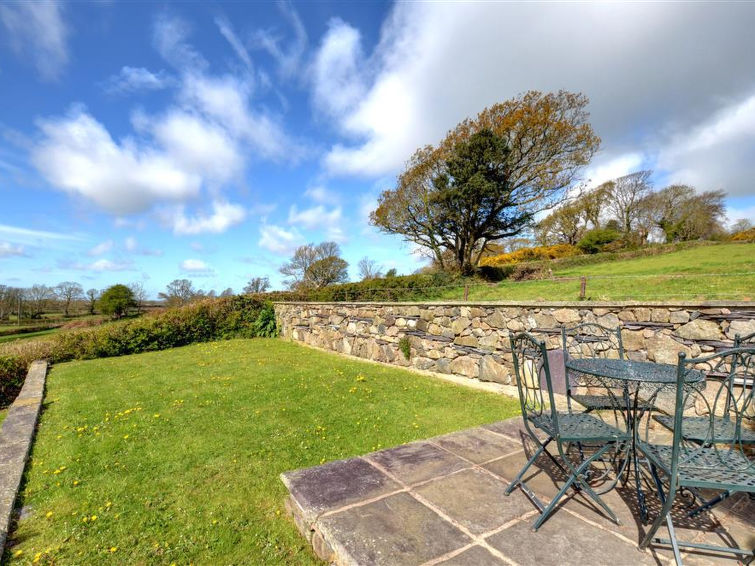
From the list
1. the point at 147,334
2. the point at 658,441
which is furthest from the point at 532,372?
the point at 147,334

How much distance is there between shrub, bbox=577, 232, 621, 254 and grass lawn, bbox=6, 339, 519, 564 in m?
20.3

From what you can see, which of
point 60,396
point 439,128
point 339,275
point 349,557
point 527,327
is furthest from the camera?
point 339,275

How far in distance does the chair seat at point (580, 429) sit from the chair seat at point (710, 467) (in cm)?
13

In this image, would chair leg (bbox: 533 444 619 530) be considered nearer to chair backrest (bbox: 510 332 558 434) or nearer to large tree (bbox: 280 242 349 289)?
chair backrest (bbox: 510 332 558 434)

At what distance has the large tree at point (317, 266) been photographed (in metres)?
27.1

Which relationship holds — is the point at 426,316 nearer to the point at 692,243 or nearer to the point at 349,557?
the point at 349,557

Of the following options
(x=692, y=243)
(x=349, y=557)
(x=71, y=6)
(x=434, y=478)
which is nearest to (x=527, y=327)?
(x=434, y=478)

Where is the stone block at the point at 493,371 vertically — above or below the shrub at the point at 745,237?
below

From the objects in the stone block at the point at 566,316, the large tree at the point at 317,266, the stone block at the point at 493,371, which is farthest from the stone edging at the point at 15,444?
the large tree at the point at 317,266

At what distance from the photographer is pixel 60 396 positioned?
17.5 ft

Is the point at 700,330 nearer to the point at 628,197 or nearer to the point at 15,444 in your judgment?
the point at 15,444

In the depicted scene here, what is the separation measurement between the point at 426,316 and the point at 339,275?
21.4 m

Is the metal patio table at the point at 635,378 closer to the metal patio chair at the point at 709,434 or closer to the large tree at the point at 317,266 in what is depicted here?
the metal patio chair at the point at 709,434

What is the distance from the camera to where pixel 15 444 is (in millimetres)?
3447
